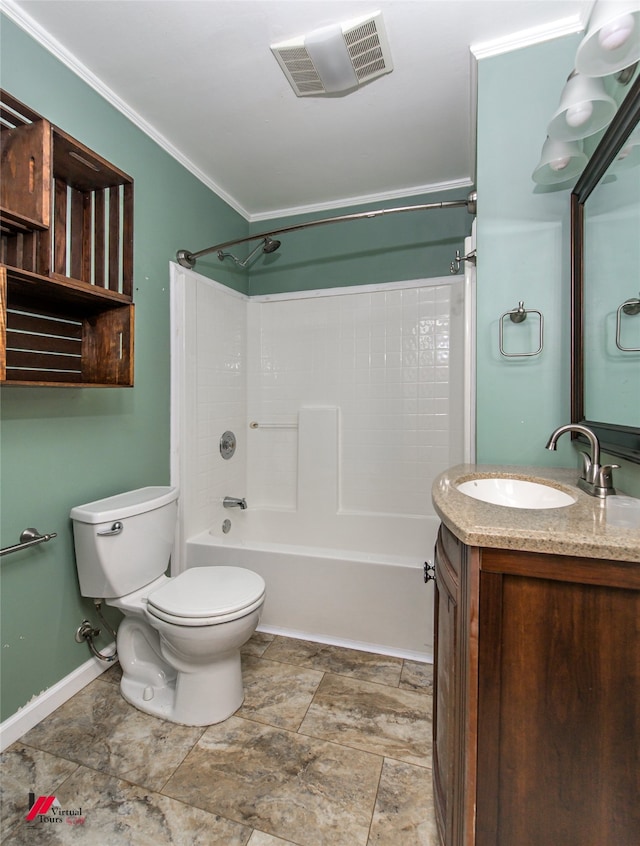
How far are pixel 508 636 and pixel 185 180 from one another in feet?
8.13

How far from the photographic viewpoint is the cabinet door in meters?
0.82

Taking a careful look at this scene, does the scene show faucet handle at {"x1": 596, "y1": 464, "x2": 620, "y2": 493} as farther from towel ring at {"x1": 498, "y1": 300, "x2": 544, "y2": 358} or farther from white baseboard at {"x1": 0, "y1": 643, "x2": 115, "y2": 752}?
white baseboard at {"x1": 0, "y1": 643, "x2": 115, "y2": 752}

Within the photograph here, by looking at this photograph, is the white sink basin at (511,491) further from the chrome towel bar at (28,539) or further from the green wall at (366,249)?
the green wall at (366,249)

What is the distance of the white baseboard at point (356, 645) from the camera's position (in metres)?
1.80

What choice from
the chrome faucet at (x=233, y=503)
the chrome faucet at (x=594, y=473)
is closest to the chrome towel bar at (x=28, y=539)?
the chrome faucet at (x=233, y=503)

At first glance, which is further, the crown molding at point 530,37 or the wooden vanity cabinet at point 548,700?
the crown molding at point 530,37

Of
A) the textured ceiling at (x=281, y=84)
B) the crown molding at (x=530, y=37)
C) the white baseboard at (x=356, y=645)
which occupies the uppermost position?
the textured ceiling at (x=281, y=84)

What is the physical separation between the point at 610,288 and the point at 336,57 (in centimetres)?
133

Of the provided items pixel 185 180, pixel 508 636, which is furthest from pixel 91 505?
pixel 185 180

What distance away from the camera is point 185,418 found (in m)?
2.14

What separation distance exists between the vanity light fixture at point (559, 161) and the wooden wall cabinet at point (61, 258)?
56.9 inches

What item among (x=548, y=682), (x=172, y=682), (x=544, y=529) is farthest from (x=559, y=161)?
(x=172, y=682)

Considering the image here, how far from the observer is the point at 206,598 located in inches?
57.0

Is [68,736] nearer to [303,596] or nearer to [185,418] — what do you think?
[303,596]
